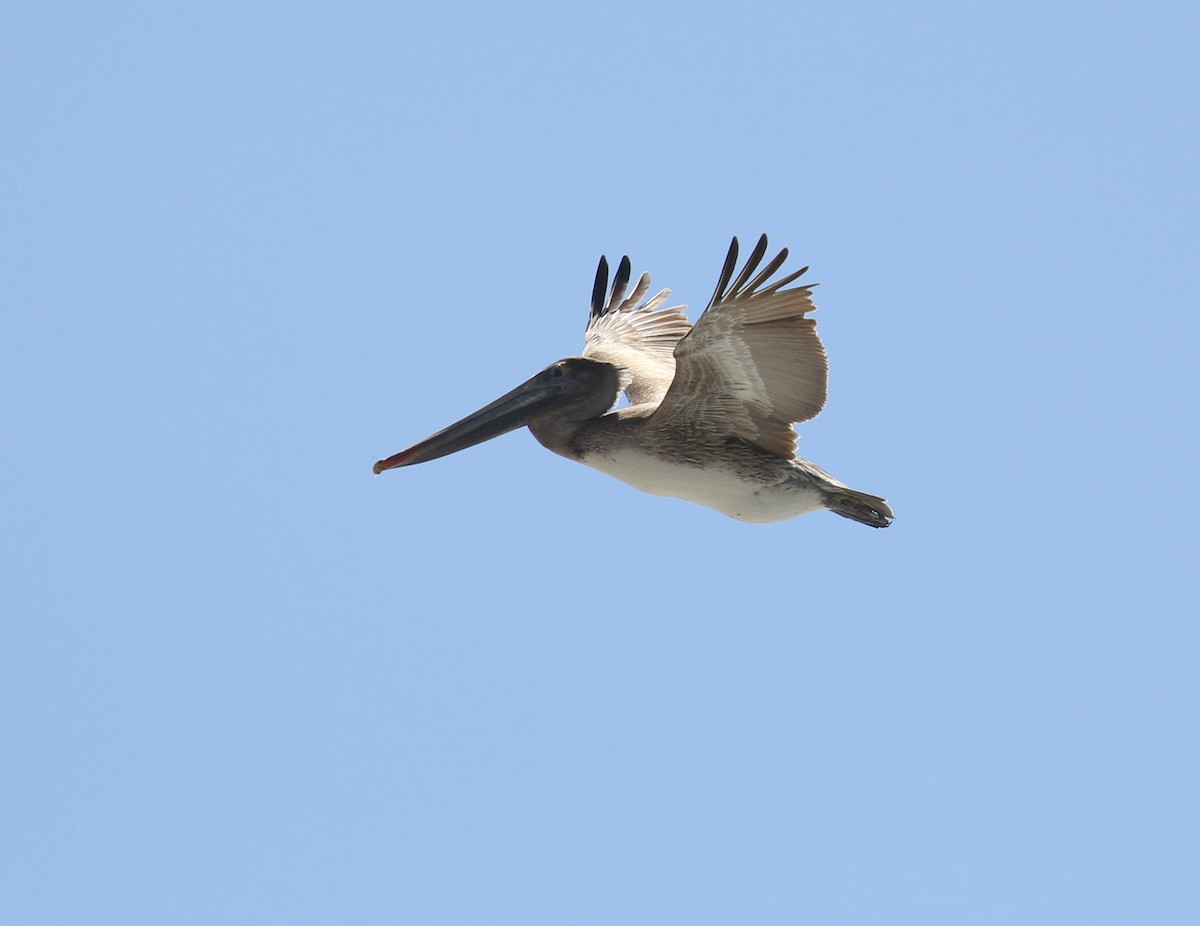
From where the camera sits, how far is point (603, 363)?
1087 centimetres

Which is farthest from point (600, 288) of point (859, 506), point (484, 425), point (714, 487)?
point (859, 506)

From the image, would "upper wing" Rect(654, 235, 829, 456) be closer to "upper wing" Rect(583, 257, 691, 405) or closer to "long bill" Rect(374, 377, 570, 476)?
"long bill" Rect(374, 377, 570, 476)

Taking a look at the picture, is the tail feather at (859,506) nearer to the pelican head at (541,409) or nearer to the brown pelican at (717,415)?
the brown pelican at (717,415)

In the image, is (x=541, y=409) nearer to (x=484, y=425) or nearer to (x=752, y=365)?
(x=484, y=425)

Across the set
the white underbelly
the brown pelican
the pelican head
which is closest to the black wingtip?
the brown pelican

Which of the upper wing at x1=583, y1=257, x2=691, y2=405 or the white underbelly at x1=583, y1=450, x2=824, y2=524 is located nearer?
the white underbelly at x1=583, y1=450, x2=824, y2=524

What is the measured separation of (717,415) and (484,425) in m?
1.89

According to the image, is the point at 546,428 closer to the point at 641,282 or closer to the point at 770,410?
the point at 770,410

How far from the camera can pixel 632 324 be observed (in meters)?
12.9

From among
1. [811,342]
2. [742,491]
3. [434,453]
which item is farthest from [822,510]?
[434,453]

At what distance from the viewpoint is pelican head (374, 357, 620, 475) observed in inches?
420

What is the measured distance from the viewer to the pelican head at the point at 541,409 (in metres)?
10.7

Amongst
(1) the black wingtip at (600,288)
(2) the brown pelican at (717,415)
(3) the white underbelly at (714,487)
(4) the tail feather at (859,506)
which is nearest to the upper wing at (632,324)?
(1) the black wingtip at (600,288)

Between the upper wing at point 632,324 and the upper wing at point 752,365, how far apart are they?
2.29 metres
